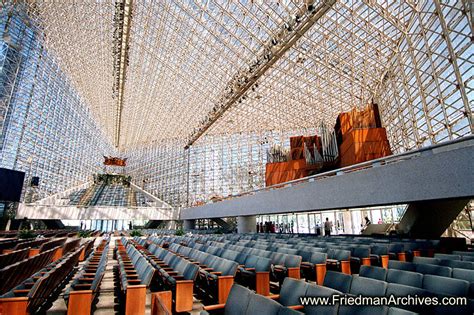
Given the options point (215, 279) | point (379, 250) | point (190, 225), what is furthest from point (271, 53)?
point (190, 225)

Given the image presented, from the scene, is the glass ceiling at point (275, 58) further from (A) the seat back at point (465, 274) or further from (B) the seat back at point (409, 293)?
(B) the seat back at point (409, 293)

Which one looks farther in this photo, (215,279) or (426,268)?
(215,279)

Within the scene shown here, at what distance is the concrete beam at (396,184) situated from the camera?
6225 mm

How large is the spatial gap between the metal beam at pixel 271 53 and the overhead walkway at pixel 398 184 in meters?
7.73

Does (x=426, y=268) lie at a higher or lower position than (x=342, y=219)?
lower

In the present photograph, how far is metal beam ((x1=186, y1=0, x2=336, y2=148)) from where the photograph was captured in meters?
13.3

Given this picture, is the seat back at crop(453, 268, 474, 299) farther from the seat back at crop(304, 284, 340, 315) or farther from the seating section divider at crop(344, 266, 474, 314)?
the seat back at crop(304, 284, 340, 315)

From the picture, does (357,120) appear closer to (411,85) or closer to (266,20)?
(411,85)

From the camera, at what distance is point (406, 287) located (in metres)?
2.61

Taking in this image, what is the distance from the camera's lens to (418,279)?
10.3ft

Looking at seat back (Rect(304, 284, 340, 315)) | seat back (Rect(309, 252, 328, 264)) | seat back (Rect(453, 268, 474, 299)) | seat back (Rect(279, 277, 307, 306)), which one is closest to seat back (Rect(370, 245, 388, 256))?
seat back (Rect(309, 252, 328, 264))

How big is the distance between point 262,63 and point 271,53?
1.27 m

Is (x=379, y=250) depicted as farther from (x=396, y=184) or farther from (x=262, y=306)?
(x=262, y=306)

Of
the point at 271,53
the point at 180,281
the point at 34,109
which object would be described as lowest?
the point at 180,281
